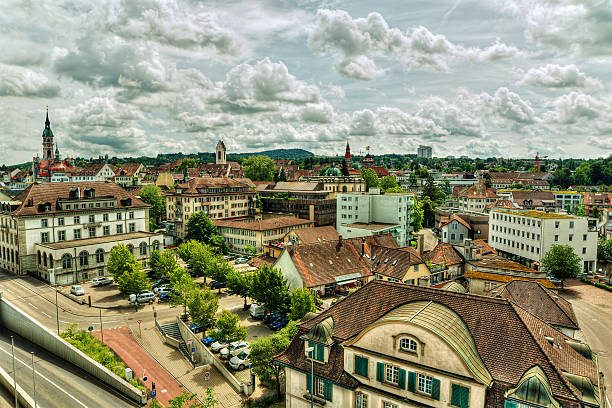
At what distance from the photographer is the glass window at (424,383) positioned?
75.0 feet

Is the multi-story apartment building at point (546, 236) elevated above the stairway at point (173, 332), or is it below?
above

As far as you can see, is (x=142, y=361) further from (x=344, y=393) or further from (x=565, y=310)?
(x=565, y=310)

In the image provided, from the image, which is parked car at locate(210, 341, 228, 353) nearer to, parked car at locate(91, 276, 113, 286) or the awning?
the awning

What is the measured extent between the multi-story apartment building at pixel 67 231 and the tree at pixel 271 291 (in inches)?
1399

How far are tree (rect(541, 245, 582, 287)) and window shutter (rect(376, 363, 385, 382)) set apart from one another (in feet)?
182

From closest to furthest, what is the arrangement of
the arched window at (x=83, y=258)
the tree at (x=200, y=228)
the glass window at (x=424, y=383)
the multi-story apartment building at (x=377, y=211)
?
the glass window at (x=424, y=383)
the arched window at (x=83, y=258)
the tree at (x=200, y=228)
the multi-story apartment building at (x=377, y=211)

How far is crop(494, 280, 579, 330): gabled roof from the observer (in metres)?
36.8

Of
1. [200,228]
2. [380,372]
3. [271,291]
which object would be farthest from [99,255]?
[380,372]

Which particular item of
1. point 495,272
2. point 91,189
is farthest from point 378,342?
point 91,189

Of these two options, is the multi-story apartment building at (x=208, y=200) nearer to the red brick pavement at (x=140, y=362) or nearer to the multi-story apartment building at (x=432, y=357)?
the red brick pavement at (x=140, y=362)

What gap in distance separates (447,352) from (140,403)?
23.7 meters

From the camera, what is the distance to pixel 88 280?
67.3 meters

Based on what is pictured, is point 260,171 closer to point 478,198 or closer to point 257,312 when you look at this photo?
point 478,198

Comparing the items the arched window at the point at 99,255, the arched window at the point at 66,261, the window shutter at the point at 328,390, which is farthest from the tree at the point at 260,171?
the window shutter at the point at 328,390
